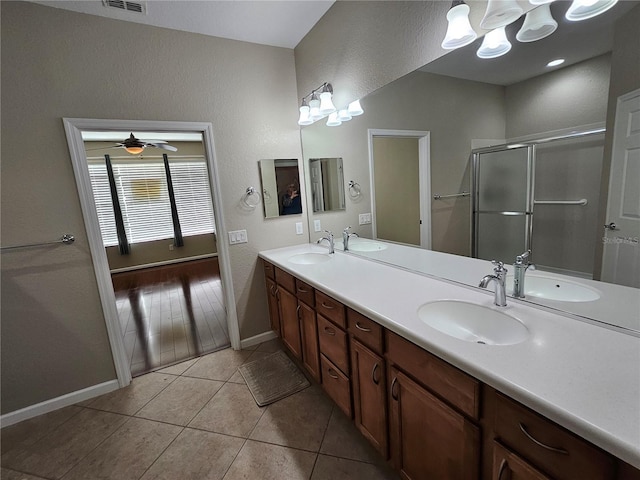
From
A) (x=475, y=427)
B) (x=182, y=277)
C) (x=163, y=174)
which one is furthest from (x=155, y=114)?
(x=163, y=174)

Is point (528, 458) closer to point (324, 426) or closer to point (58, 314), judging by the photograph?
point (324, 426)

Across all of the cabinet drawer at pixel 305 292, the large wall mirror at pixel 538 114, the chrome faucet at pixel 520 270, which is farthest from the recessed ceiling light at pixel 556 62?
the cabinet drawer at pixel 305 292

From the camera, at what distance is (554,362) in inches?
32.5

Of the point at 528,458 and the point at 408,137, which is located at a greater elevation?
the point at 408,137

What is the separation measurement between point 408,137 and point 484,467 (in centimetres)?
160

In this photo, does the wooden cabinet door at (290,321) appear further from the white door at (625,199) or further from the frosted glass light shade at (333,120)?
the white door at (625,199)

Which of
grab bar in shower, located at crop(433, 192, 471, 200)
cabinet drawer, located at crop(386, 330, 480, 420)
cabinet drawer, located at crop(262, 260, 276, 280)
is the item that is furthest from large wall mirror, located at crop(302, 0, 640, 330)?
cabinet drawer, located at crop(262, 260, 276, 280)

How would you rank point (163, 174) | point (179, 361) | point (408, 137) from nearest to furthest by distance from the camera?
point (408, 137) → point (179, 361) → point (163, 174)

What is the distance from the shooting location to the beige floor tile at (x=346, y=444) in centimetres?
156

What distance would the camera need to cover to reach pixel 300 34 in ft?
8.02

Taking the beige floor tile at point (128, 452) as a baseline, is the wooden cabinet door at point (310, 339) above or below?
above

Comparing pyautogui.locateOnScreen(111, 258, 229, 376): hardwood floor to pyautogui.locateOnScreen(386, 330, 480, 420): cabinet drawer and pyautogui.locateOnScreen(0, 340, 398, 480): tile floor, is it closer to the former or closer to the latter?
pyautogui.locateOnScreen(0, 340, 398, 480): tile floor

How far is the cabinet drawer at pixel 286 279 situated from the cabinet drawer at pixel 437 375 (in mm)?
1021

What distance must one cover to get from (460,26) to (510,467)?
1.63 meters
